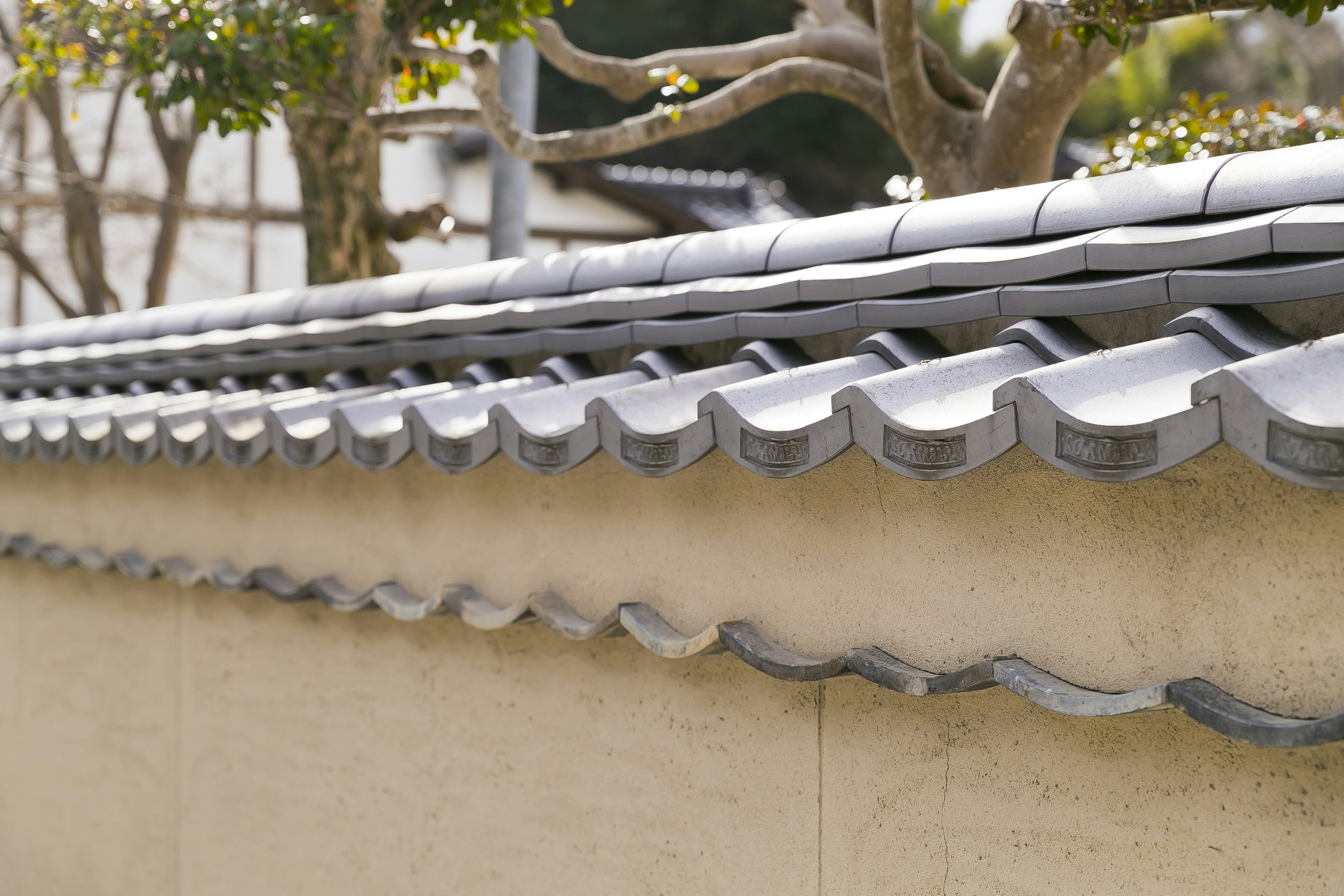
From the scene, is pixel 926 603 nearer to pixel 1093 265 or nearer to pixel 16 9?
pixel 1093 265

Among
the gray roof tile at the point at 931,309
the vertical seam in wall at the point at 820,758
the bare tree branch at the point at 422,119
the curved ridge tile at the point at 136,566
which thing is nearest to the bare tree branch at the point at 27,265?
the bare tree branch at the point at 422,119

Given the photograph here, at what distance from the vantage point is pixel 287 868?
3.88 m

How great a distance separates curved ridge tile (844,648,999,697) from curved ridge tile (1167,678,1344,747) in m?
0.36

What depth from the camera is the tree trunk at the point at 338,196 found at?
6.45 metres

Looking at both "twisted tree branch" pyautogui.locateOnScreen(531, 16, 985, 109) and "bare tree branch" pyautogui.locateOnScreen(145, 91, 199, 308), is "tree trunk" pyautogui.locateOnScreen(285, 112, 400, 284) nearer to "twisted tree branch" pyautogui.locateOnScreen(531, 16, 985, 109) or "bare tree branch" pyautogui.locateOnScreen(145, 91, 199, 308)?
"twisted tree branch" pyautogui.locateOnScreen(531, 16, 985, 109)

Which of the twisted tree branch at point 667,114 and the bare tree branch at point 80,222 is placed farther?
the bare tree branch at point 80,222

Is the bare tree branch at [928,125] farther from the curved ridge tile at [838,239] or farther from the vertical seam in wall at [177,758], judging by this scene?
the vertical seam in wall at [177,758]

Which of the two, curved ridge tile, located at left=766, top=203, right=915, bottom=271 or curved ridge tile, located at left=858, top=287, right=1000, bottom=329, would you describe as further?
curved ridge tile, located at left=766, top=203, right=915, bottom=271

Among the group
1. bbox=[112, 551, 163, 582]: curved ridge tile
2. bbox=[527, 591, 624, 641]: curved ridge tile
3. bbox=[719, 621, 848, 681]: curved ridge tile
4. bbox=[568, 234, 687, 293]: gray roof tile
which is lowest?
bbox=[112, 551, 163, 582]: curved ridge tile

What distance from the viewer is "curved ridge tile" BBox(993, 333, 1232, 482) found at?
164 cm

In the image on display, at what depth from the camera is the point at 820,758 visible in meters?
2.58

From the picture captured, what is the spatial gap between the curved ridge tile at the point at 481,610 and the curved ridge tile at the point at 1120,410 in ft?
5.28

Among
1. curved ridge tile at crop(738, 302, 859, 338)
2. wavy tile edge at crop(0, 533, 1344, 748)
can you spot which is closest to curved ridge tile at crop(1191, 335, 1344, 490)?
wavy tile edge at crop(0, 533, 1344, 748)

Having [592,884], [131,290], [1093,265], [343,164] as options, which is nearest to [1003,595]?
[1093,265]
